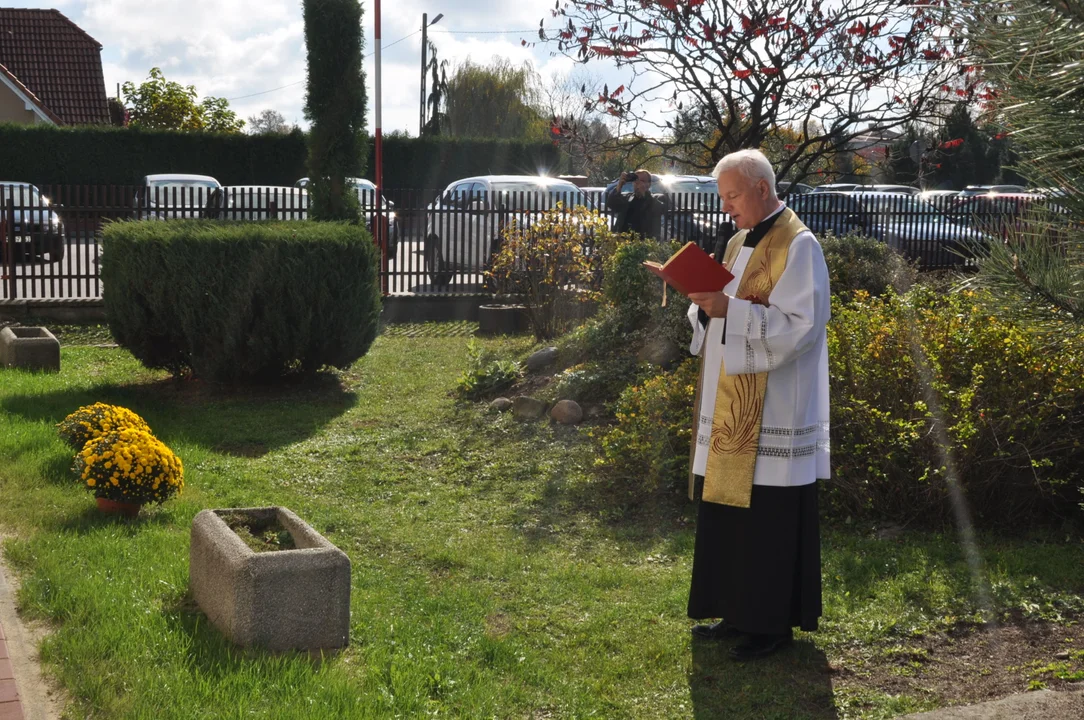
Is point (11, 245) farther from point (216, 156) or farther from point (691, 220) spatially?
point (216, 156)

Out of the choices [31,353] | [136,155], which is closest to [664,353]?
[31,353]

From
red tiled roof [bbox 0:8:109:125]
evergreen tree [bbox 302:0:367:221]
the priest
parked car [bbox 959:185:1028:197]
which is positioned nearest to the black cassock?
the priest

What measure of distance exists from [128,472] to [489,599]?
2.03m

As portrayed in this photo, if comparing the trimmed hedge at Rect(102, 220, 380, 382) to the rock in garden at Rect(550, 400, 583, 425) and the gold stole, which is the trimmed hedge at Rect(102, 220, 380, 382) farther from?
the gold stole

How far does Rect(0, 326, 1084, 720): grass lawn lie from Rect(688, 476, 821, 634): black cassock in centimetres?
20

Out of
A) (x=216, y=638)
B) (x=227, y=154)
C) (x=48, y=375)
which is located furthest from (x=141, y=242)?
(x=227, y=154)

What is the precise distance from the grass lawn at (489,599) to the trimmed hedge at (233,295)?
1.24 metres

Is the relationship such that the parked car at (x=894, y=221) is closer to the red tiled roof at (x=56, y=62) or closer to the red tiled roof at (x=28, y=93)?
the red tiled roof at (x=28, y=93)

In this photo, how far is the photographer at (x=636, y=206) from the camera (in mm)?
12875

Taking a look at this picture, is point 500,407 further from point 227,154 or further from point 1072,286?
point 227,154

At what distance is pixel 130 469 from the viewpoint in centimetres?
559

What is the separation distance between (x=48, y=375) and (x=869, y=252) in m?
7.51

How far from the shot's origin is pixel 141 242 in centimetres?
889

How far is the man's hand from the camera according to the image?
→ 157 inches
